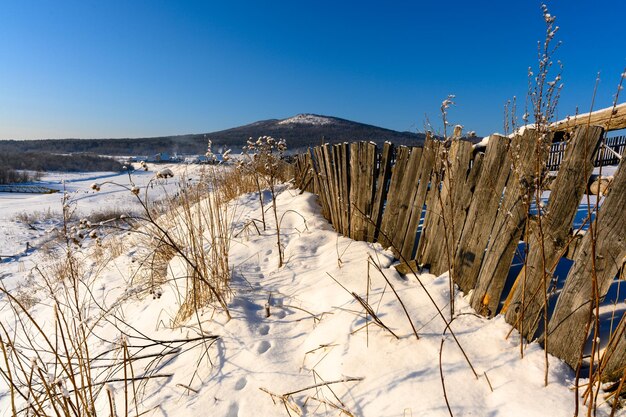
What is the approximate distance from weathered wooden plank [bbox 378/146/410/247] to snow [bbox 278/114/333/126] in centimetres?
10274

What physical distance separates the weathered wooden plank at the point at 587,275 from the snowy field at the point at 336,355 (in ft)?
0.37

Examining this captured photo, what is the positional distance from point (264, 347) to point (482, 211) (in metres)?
1.52

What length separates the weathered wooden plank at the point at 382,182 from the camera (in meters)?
2.84

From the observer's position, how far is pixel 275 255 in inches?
131

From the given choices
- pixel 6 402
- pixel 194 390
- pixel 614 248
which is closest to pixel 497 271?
pixel 614 248

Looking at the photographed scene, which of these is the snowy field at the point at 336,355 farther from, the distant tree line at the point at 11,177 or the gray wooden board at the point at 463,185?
the distant tree line at the point at 11,177

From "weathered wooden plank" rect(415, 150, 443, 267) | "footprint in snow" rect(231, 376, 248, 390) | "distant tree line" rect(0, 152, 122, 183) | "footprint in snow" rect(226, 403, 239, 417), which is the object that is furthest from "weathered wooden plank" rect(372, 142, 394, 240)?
"distant tree line" rect(0, 152, 122, 183)

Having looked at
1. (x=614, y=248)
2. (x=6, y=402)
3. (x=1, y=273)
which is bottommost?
(x=1, y=273)

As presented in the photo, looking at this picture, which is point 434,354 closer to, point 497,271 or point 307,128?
point 497,271

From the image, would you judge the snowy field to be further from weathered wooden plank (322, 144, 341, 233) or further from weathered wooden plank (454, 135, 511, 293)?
weathered wooden plank (322, 144, 341, 233)

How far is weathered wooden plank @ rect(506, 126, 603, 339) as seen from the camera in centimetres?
142

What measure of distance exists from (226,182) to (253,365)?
5131mm

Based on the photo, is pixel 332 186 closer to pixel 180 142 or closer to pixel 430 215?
pixel 430 215

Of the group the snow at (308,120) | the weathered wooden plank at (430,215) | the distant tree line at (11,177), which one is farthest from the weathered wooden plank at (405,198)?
the snow at (308,120)
